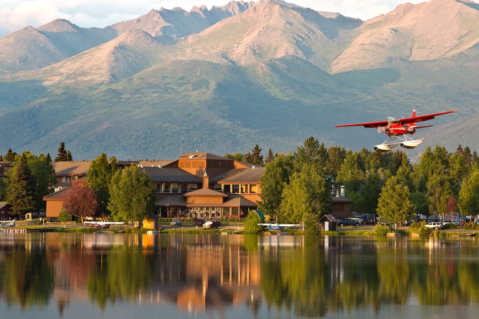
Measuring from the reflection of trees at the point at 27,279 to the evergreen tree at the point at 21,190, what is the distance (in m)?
53.2

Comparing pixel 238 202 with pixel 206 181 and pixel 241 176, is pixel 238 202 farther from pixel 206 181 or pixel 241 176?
pixel 206 181

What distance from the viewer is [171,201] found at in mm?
128000

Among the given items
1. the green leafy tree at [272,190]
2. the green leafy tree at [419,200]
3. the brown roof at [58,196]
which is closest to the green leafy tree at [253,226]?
the green leafy tree at [272,190]

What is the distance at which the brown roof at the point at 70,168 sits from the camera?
151000mm

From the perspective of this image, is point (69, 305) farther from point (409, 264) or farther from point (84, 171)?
point (84, 171)

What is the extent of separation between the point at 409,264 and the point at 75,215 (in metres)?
64.8

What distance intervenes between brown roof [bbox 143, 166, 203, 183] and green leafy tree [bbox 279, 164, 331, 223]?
31.4m

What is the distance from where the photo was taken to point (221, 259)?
6538 centimetres

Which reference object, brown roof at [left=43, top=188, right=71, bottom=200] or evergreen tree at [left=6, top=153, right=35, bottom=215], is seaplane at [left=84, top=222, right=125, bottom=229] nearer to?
brown roof at [left=43, top=188, right=71, bottom=200]

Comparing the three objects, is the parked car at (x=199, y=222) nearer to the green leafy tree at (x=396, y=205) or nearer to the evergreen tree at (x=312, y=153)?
the green leafy tree at (x=396, y=205)

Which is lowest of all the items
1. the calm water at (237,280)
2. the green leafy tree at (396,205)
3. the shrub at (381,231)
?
the calm water at (237,280)

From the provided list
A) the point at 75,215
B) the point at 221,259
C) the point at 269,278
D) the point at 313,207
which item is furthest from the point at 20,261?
the point at 75,215

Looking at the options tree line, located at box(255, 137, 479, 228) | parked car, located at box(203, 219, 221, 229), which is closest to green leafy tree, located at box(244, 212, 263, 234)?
tree line, located at box(255, 137, 479, 228)

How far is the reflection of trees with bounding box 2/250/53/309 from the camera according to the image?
45219 millimetres
